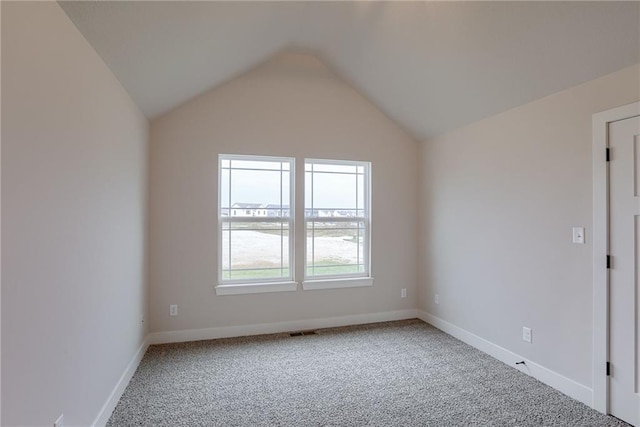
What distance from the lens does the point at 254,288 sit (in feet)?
11.8

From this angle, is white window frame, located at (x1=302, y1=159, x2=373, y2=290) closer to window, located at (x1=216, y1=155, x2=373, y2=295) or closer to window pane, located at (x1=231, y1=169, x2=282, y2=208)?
window, located at (x1=216, y1=155, x2=373, y2=295)

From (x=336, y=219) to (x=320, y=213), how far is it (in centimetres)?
22

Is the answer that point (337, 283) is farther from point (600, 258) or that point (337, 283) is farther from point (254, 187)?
point (600, 258)

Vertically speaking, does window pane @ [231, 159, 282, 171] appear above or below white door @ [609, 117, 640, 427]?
above

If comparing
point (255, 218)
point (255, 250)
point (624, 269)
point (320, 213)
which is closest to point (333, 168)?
point (320, 213)

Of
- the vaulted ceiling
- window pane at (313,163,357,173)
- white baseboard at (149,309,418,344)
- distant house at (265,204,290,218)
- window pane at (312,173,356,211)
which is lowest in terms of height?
white baseboard at (149,309,418,344)

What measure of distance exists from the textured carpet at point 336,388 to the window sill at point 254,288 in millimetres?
501

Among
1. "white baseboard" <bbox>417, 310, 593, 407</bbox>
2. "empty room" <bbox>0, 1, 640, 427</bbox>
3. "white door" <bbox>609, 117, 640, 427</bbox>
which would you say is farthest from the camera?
"white baseboard" <bbox>417, 310, 593, 407</bbox>

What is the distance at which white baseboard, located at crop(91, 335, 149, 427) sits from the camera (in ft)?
6.48

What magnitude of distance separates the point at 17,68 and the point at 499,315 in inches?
143

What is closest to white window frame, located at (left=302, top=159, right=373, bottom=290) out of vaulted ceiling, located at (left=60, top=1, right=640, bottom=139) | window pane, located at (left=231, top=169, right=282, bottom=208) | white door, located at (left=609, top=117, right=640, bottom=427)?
window pane, located at (left=231, top=169, right=282, bottom=208)

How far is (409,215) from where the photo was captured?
4.21m

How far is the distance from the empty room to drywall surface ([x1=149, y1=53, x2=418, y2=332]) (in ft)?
0.08

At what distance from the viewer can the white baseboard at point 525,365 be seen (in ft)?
7.65
